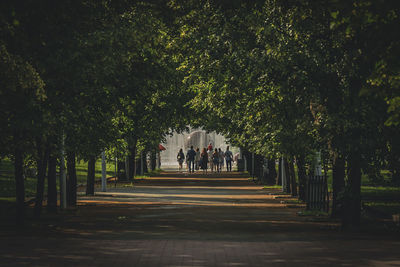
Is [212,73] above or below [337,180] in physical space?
above

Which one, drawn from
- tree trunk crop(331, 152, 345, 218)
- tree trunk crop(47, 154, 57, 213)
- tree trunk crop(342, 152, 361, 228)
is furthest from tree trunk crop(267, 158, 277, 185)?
tree trunk crop(342, 152, 361, 228)

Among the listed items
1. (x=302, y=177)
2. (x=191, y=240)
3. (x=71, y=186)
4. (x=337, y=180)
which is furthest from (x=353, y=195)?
(x=71, y=186)

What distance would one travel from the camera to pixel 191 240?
14.5 m

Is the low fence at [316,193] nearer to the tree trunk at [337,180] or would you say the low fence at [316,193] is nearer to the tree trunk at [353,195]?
the tree trunk at [337,180]

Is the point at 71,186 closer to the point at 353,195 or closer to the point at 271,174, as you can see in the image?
the point at 353,195

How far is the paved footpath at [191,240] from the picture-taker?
1177cm

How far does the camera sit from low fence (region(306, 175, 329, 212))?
2130 centimetres

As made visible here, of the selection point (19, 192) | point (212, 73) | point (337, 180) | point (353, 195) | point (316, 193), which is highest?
point (212, 73)

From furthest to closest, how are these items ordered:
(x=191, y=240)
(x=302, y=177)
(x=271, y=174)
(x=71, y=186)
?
(x=271, y=174), (x=302, y=177), (x=71, y=186), (x=191, y=240)

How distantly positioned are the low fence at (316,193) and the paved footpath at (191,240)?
0.63 m

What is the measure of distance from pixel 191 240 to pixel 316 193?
7801mm

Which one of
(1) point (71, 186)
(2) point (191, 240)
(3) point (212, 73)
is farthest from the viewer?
(1) point (71, 186)

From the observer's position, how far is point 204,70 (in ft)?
63.0

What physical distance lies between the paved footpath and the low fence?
25.0 inches
